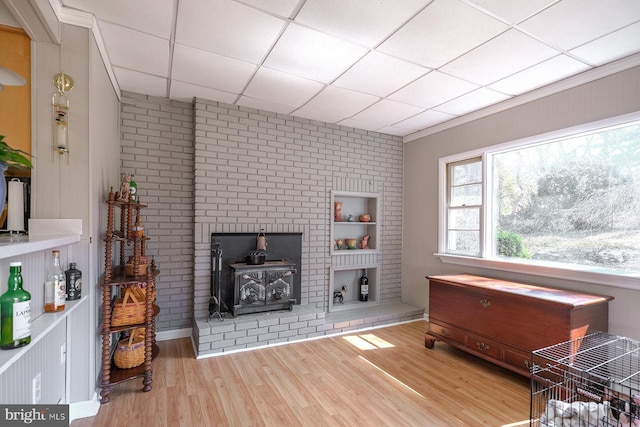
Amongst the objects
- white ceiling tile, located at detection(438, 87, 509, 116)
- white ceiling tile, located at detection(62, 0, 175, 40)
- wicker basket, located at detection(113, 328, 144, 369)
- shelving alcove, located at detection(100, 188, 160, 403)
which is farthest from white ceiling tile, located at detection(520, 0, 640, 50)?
wicker basket, located at detection(113, 328, 144, 369)

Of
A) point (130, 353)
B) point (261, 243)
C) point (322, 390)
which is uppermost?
point (261, 243)

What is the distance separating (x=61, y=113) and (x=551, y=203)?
4.29 m

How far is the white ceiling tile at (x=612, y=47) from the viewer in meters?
2.20

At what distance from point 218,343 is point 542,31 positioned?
384cm

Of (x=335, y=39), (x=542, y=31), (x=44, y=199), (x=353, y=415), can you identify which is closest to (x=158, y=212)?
(x=44, y=199)

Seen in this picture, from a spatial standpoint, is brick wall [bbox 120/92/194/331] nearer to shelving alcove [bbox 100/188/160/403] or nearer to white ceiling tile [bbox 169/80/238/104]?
white ceiling tile [bbox 169/80/238/104]

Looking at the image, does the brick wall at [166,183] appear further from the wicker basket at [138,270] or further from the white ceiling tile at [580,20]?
the white ceiling tile at [580,20]

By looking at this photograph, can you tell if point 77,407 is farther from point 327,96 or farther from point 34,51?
point 327,96

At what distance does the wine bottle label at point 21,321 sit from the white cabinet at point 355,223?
3431 mm

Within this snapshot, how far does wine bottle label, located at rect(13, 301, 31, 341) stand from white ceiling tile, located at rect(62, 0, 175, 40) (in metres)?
1.85

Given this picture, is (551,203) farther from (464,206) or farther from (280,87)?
(280,87)

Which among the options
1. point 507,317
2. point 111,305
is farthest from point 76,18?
point 507,317

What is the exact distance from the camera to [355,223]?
14.8ft

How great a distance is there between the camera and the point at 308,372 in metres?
2.85
